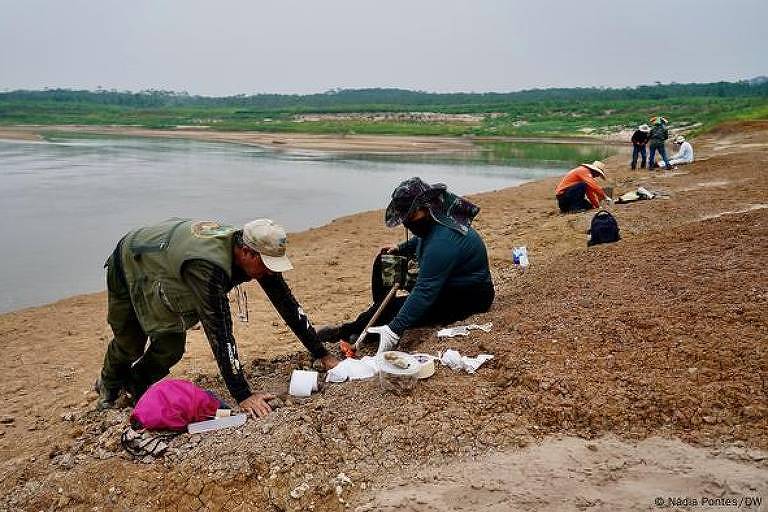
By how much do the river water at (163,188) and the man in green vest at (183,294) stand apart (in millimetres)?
6107

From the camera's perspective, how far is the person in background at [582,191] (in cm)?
1057

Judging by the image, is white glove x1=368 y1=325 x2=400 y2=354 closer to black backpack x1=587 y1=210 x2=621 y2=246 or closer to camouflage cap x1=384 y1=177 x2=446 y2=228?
camouflage cap x1=384 y1=177 x2=446 y2=228

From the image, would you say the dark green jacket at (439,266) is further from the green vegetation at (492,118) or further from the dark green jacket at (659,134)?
the green vegetation at (492,118)

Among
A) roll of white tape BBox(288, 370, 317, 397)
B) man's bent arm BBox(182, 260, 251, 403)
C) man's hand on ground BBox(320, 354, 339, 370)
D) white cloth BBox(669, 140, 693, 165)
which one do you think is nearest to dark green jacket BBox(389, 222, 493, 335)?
man's hand on ground BBox(320, 354, 339, 370)

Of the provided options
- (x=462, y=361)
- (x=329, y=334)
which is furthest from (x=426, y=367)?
(x=329, y=334)

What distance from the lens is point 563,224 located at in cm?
990

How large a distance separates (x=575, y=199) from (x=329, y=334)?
7.15 metres

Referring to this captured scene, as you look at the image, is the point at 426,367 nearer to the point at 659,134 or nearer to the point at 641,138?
the point at 659,134

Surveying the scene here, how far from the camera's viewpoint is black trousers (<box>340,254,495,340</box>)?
14.8 feet

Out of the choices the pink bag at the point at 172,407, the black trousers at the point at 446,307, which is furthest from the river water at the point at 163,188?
the pink bag at the point at 172,407

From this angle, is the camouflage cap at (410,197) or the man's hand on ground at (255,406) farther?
the camouflage cap at (410,197)

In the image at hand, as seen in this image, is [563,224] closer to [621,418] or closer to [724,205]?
[724,205]

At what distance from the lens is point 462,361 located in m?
3.69

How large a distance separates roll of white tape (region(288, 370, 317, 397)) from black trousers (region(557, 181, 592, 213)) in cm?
799
